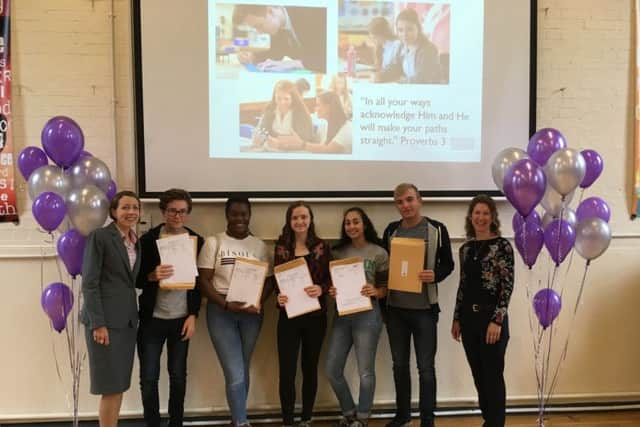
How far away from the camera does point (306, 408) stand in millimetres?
3045

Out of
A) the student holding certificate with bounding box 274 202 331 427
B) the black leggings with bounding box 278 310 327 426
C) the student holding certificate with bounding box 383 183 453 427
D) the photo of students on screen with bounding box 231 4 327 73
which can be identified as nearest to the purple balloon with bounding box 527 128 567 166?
the student holding certificate with bounding box 383 183 453 427

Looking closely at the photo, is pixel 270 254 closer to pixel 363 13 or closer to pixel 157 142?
pixel 157 142

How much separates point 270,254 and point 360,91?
4.13ft

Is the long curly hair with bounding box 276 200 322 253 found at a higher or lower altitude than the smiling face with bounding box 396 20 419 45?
lower

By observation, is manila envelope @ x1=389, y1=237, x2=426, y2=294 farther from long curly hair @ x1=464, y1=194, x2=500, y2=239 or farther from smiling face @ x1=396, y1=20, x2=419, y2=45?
smiling face @ x1=396, y1=20, x2=419, y2=45

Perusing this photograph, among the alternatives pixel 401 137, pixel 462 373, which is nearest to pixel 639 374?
pixel 462 373

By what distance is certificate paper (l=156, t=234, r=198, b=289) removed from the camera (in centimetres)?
270

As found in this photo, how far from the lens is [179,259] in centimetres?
271

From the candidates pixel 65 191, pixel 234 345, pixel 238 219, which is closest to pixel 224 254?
pixel 238 219

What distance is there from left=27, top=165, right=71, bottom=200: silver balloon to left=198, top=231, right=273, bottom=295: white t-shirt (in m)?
0.82

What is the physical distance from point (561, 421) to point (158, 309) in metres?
2.82

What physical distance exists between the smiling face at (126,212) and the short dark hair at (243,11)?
142cm

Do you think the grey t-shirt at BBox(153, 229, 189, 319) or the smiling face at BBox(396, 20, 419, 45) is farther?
Answer: the smiling face at BBox(396, 20, 419, 45)

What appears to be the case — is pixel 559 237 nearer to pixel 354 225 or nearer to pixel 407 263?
pixel 407 263
